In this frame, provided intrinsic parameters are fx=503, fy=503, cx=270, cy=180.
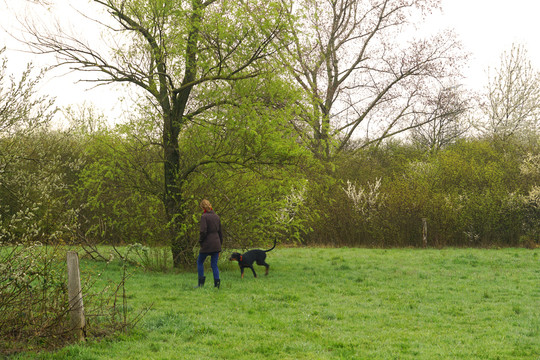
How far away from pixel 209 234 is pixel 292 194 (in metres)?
6.32

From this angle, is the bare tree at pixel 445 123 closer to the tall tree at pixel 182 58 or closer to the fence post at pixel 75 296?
the tall tree at pixel 182 58

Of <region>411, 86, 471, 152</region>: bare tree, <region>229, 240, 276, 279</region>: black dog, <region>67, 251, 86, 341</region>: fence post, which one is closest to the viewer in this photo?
<region>67, 251, 86, 341</region>: fence post

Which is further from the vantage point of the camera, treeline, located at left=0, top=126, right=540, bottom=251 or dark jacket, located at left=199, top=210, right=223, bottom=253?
dark jacket, located at left=199, top=210, right=223, bottom=253

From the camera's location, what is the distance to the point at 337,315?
8656mm

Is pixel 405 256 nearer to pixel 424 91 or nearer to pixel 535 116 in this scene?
pixel 424 91

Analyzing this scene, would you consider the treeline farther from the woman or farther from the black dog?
the woman

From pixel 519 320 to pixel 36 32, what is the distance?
12.7 meters

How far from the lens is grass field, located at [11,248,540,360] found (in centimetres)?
651

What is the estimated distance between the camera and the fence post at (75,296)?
636 centimetres

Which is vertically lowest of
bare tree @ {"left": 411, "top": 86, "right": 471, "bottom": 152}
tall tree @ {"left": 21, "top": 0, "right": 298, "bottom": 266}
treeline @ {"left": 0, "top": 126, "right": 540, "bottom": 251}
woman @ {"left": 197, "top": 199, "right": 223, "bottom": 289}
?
woman @ {"left": 197, "top": 199, "right": 223, "bottom": 289}

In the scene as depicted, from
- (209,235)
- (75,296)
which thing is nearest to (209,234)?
(209,235)

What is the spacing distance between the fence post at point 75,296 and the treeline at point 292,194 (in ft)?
2.24

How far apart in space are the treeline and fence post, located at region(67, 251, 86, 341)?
2.24ft

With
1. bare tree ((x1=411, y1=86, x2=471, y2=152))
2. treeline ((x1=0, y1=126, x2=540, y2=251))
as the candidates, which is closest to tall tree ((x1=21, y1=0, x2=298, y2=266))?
treeline ((x1=0, y1=126, x2=540, y2=251))
